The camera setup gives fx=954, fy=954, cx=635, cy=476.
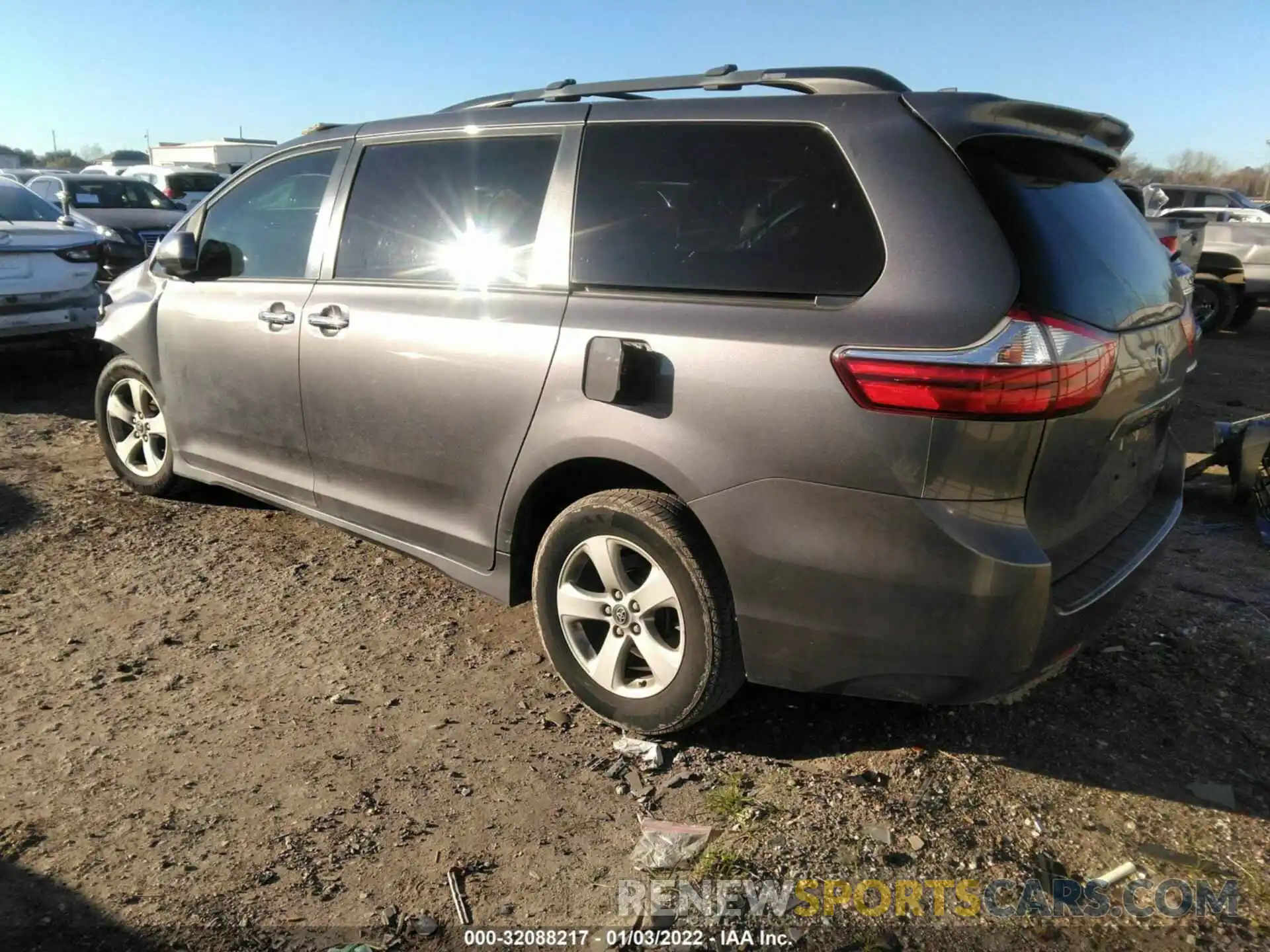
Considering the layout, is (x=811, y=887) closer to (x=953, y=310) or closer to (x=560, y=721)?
(x=560, y=721)

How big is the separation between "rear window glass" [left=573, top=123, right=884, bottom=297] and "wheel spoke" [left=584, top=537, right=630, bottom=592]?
774 millimetres

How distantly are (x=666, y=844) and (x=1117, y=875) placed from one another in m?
1.13

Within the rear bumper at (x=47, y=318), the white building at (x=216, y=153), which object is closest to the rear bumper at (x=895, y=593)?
the rear bumper at (x=47, y=318)

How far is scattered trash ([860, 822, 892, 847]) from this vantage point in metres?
2.51

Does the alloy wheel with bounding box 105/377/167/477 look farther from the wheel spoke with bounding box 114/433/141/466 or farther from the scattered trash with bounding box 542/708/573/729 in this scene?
the scattered trash with bounding box 542/708/573/729

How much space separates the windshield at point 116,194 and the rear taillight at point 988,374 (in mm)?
14204

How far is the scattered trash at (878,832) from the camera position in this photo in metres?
2.51

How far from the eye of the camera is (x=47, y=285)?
7336 millimetres

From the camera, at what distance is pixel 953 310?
2.27 meters

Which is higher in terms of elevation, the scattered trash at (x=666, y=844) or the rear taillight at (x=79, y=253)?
the rear taillight at (x=79, y=253)

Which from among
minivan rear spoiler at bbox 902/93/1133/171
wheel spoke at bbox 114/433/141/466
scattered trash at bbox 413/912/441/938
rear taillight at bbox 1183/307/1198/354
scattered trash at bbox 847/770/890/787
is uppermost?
minivan rear spoiler at bbox 902/93/1133/171

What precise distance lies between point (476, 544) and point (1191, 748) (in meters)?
2.35

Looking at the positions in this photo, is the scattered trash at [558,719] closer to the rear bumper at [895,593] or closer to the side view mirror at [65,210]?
the rear bumper at [895,593]

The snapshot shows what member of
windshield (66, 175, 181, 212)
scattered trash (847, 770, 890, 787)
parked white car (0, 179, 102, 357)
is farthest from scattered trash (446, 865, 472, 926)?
windshield (66, 175, 181, 212)
